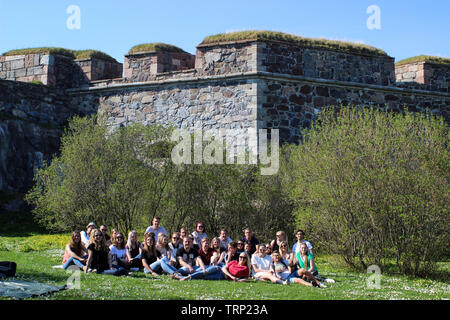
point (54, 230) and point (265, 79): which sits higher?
point (265, 79)

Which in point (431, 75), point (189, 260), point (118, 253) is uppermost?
Result: point (431, 75)

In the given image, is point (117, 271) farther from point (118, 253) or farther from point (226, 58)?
point (226, 58)

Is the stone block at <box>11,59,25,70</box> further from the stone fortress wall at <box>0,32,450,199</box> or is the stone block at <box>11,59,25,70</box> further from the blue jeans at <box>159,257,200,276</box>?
the blue jeans at <box>159,257,200,276</box>

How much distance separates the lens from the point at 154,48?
66.3 feet

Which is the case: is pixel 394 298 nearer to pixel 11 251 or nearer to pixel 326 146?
pixel 326 146

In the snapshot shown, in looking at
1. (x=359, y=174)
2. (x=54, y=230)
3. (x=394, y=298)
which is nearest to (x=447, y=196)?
(x=359, y=174)

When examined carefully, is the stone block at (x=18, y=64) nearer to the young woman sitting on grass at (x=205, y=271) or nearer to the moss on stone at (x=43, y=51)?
the moss on stone at (x=43, y=51)

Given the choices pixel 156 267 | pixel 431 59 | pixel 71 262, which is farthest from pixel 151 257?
pixel 431 59

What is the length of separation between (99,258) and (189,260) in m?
1.64

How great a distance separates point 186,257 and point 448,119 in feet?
44.0

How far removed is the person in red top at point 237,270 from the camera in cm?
1040

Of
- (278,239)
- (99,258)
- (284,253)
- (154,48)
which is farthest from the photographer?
(154,48)
